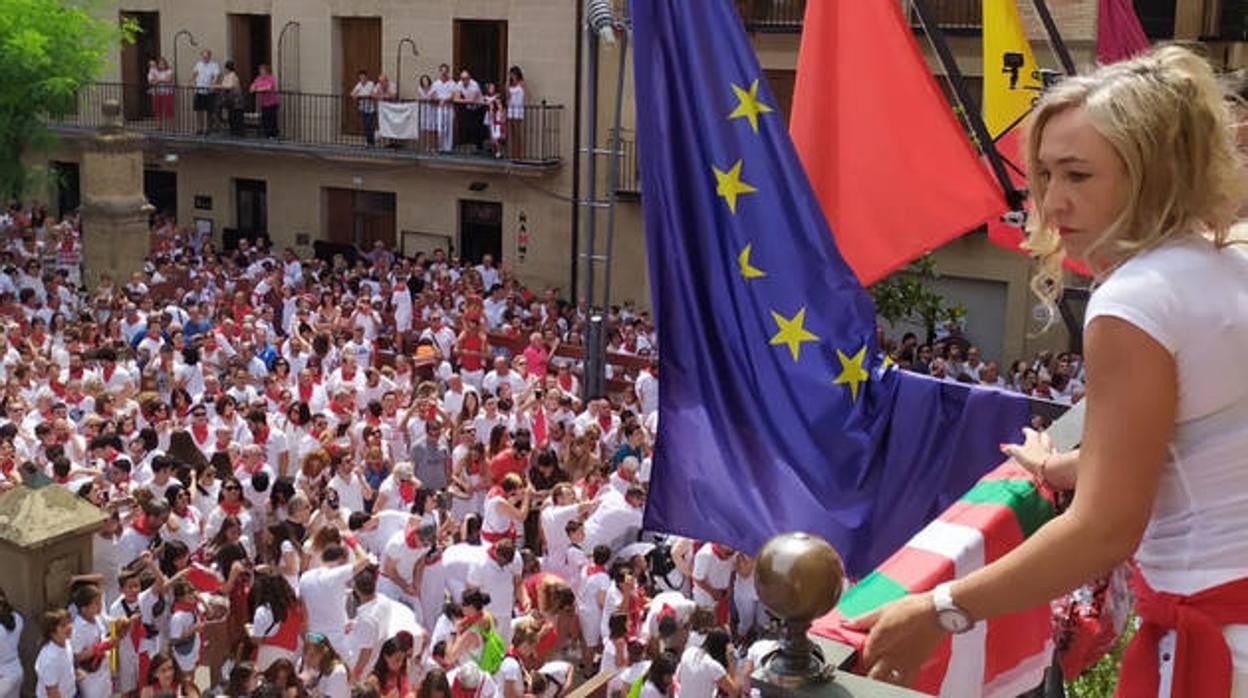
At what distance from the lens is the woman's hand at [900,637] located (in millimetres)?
2039

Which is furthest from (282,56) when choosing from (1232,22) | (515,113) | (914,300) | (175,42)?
(1232,22)

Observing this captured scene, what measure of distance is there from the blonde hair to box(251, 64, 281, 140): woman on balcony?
1122 inches

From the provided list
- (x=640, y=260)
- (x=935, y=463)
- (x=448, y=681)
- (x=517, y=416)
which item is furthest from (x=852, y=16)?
(x=640, y=260)

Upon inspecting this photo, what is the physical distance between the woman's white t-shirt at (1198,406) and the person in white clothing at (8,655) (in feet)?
26.2

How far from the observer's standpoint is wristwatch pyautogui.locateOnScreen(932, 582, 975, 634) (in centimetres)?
A: 201

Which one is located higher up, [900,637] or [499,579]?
[900,637]

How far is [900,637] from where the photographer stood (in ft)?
6.74

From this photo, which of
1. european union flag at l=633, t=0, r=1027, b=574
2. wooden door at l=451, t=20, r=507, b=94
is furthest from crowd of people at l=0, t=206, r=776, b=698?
wooden door at l=451, t=20, r=507, b=94

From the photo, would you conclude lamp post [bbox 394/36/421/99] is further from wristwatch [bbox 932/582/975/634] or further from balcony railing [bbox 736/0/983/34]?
wristwatch [bbox 932/582/975/634]

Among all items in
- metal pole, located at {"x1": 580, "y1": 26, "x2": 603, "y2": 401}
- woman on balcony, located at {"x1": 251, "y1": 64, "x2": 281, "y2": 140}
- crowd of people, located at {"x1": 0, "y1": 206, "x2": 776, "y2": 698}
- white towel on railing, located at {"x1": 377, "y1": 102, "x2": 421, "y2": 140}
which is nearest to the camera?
crowd of people, located at {"x1": 0, "y1": 206, "x2": 776, "y2": 698}

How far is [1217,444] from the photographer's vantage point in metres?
1.97

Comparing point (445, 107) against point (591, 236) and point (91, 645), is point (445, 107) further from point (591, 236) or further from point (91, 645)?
point (91, 645)

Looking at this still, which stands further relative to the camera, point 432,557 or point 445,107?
point 445,107

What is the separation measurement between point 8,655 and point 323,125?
2133 cm
